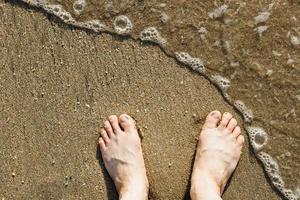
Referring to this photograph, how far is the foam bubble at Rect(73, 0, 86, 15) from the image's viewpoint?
2.67 meters

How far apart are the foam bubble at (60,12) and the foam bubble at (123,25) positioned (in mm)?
244

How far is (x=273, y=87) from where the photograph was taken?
2.66 meters

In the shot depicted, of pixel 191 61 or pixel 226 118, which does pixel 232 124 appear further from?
pixel 191 61

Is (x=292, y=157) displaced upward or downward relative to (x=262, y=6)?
downward

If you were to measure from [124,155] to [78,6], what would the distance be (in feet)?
2.89

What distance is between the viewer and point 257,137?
2.69 m

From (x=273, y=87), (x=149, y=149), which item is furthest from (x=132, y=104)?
(x=273, y=87)

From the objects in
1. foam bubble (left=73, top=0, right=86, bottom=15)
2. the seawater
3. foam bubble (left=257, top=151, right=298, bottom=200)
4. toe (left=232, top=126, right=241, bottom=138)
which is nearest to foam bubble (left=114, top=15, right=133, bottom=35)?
the seawater

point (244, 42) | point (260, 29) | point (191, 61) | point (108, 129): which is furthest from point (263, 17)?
point (108, 129)

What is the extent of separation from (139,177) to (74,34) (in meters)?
0.87

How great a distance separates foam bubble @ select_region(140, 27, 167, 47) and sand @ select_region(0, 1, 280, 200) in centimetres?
4

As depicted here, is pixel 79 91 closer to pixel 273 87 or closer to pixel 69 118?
pixel 69 118

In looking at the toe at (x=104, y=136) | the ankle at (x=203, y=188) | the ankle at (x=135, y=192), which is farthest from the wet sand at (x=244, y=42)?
the ankle at (x=135, y=192)

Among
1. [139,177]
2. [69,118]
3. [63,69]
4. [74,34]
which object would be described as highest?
[74,34]
